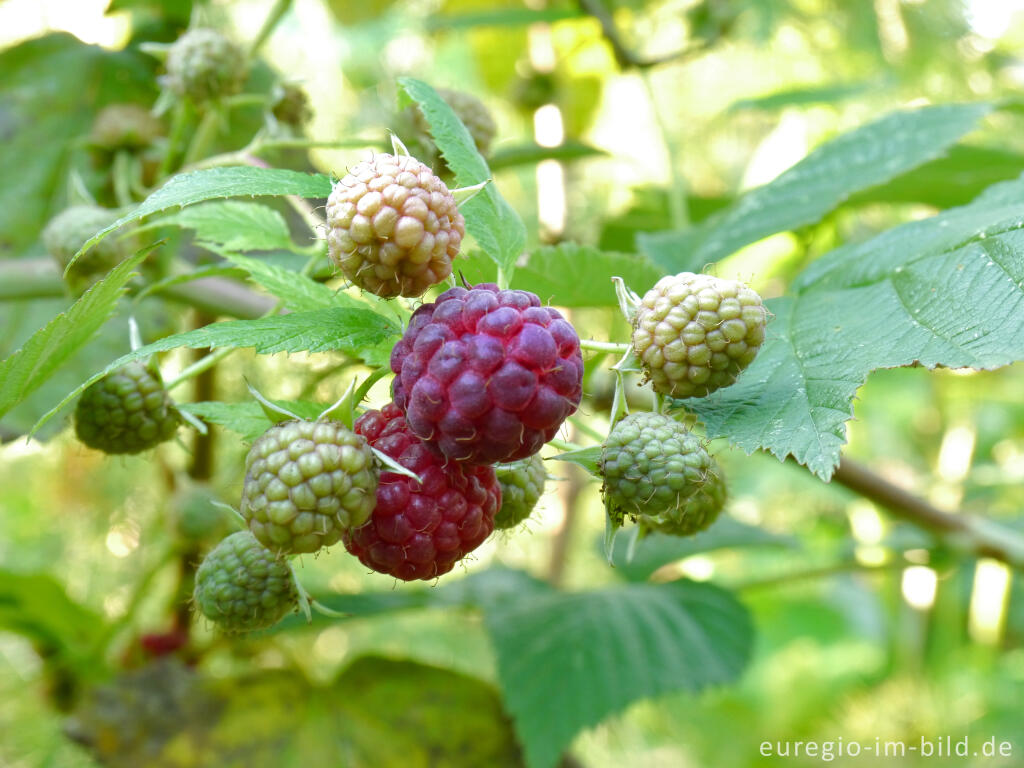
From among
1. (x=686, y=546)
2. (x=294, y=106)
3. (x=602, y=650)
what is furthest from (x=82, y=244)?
(x=686, y=546)

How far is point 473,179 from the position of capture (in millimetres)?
573

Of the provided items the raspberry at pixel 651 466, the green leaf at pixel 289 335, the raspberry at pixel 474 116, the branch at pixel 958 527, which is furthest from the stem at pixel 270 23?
the branch at pixel 958 527

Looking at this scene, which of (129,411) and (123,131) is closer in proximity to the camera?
(129,411)

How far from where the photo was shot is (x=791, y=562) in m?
2.44

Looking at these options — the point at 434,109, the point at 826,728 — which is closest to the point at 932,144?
the point at 434,109

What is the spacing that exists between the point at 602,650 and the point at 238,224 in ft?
2.25

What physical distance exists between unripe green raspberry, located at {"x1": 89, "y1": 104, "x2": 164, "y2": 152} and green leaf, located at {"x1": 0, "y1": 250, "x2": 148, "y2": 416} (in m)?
0.46

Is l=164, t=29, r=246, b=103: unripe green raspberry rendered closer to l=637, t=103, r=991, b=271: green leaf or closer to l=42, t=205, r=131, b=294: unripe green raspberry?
l=42, t=205, r=131, b=294: unripe green raspberry

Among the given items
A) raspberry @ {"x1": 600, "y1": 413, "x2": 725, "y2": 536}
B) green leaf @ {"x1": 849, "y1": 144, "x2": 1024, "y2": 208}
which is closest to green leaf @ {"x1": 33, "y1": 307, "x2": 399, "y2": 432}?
raspberry @ {"x1": 600, "y1": 413, "x2": 725, "y2": 536}

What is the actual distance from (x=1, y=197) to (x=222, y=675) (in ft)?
2.10

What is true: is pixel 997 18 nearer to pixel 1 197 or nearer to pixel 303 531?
pixel 1 197

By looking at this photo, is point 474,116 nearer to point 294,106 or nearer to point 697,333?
point 294,106

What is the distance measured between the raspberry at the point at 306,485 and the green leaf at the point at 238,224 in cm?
23

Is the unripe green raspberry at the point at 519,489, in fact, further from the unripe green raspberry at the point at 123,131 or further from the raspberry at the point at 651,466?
the unripe green raspberry at the point at 123,131
